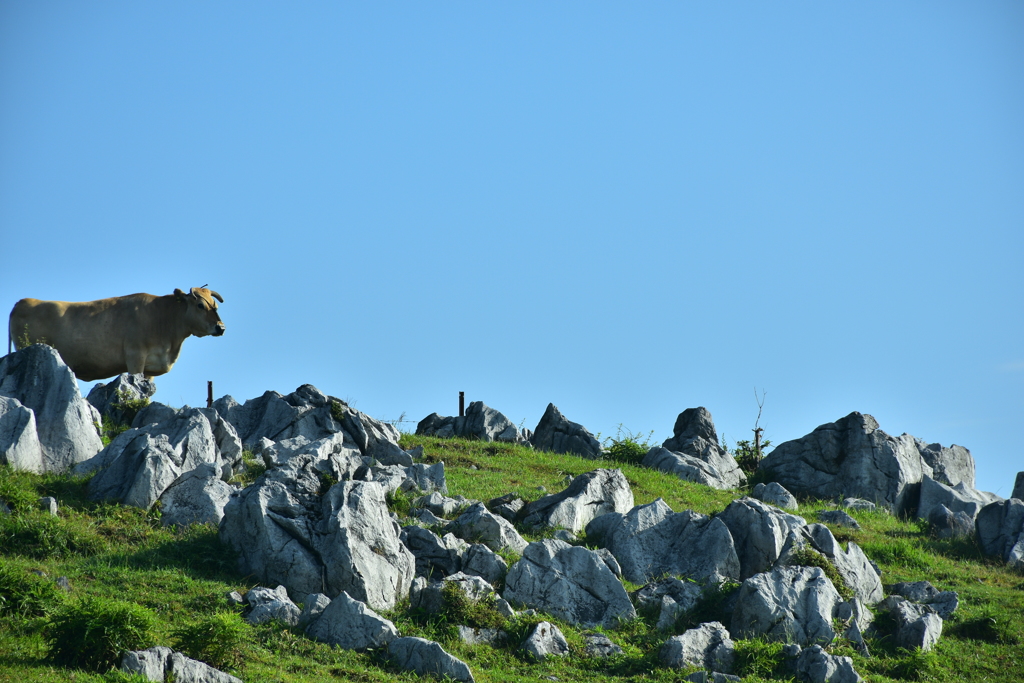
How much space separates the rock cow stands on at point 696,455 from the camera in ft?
105

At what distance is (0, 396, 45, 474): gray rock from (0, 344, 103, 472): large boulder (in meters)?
0.02

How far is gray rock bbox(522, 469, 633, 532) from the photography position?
22.6 metres

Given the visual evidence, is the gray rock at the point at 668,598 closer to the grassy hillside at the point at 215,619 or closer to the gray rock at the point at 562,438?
the grassy hillside at the point at 215,619

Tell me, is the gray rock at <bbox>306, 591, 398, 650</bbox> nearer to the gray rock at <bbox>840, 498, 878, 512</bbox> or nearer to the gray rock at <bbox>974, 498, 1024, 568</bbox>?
the gray rock at <bbox>974, 498, 1024, 568</bbox>

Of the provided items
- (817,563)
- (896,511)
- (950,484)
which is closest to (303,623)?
(817,563)

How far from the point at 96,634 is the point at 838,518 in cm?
2012

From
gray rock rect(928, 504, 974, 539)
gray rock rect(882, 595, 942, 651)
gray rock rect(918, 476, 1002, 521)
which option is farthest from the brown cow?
gray rock rect(918, 476, 1002, 521)

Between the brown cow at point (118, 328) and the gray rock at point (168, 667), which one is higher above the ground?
the brown cow at point (118, 328)

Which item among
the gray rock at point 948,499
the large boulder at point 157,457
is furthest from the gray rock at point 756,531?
the large boulder at point 157,457

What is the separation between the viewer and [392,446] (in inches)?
1065

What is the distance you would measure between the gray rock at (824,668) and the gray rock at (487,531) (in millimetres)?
6064

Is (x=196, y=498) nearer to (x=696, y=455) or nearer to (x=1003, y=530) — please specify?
(x=696, y=455)

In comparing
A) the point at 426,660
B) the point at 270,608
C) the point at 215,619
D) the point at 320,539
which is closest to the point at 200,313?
the point at 320,539

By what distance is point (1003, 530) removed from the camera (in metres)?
26.6
